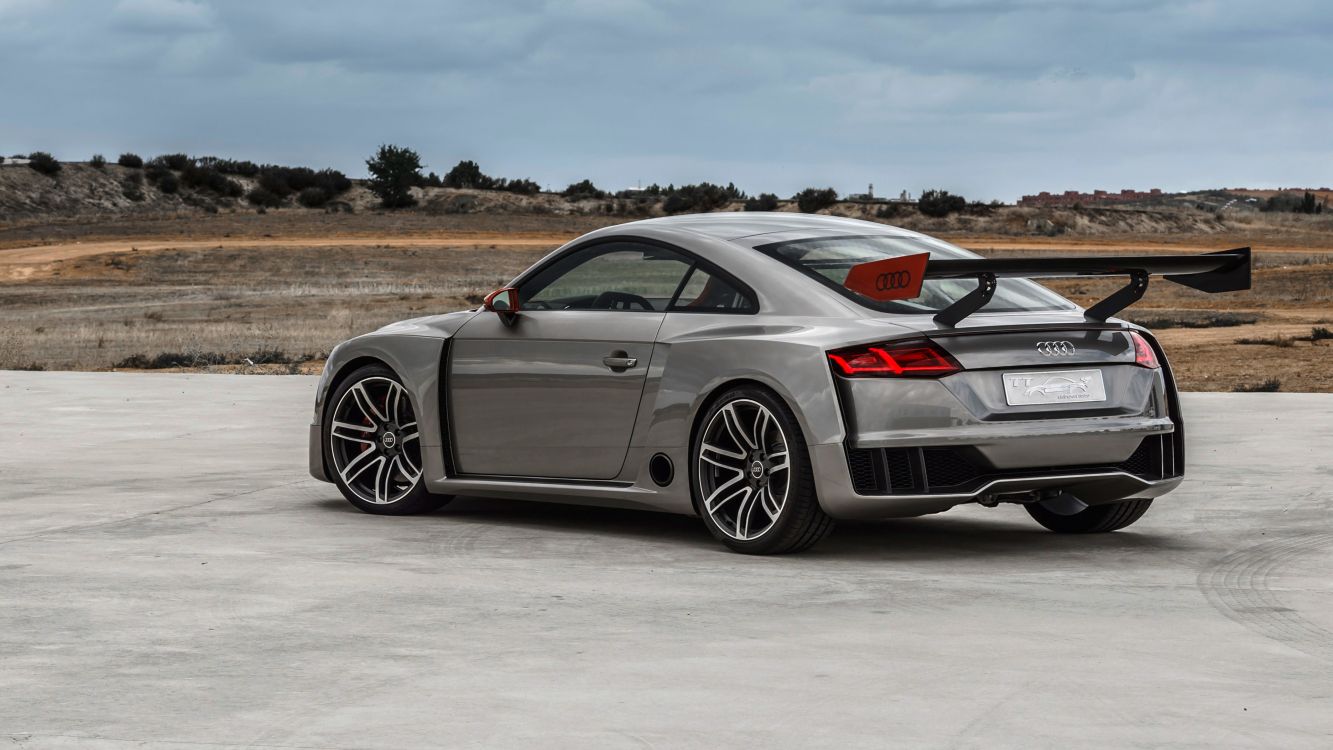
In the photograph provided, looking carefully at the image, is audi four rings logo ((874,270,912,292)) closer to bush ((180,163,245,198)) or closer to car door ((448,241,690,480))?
car door ((448,241,690,480))

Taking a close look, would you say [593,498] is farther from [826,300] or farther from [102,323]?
→ [102,323]

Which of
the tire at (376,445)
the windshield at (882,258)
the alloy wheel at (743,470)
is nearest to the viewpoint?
the alloy wheel at (743,470)

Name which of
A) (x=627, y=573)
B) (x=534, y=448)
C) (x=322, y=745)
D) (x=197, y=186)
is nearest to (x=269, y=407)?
(x=534, y=448)

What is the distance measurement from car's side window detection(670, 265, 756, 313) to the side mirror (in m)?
0.88

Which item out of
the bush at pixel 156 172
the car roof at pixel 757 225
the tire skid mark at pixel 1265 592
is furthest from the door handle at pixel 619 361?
the bush at pixel 156 172

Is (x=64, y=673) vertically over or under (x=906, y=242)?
under

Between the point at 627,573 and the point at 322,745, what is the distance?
113 inches

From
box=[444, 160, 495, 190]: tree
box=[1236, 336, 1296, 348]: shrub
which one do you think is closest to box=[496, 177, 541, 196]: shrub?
box=[444, 160, 495, 190]: tree

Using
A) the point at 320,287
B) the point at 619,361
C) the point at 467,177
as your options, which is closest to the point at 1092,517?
the point at 619,361

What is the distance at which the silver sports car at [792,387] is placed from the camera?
7.49 m

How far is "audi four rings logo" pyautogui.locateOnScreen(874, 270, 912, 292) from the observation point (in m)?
7.31

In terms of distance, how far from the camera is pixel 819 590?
7.09 meters

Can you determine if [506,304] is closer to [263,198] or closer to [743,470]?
[743,470]

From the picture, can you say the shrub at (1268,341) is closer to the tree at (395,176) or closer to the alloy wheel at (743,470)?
the alloy wheel at (743,470)
